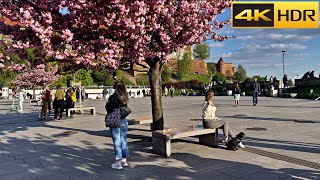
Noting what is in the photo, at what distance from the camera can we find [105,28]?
6.91 m

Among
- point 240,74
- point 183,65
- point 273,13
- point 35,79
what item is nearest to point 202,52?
point 183,65

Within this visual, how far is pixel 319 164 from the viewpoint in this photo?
236 inches

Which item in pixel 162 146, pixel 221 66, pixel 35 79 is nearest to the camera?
pixel 162 146

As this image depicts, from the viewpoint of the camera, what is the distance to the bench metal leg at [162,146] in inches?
275

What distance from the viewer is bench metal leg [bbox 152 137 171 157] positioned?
6973mm

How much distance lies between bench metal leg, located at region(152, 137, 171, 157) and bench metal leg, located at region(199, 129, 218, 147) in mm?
1505

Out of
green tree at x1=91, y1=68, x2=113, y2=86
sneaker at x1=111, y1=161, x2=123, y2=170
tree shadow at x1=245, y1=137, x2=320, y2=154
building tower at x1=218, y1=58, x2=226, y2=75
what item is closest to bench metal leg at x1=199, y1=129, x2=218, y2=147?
tree shadow at x1=245, y1=137, x2=320, y2=154

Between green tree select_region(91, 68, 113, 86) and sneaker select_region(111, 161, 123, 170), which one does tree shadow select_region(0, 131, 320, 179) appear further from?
green tree select_region(91, 68, 113, 86)

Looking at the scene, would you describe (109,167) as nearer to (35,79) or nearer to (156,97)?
(156,97)

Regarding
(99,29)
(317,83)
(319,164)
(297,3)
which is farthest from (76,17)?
(317,83)

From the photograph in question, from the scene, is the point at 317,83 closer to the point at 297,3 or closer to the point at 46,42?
the point at 297,3

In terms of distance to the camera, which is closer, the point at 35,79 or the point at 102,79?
the point at 35,79

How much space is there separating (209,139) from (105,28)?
4.11 meters

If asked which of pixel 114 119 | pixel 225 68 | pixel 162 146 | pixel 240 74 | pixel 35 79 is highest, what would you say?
pixel 225 68
